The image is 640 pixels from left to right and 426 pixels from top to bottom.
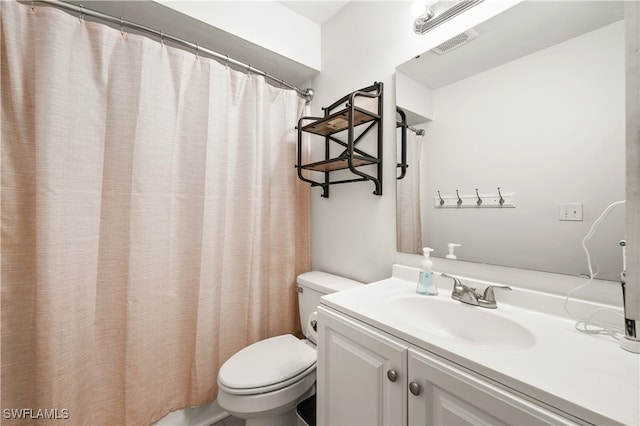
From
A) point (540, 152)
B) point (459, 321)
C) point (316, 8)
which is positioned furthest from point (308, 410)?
point (316, 8)

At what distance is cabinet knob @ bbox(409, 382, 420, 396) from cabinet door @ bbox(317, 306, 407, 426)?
2cm

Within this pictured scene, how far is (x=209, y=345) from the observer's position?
1.27 meters

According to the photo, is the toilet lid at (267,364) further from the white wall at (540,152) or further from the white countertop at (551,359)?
the white wall at (540,152)

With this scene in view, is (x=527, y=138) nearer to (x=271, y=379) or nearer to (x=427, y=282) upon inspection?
(x=427, y=282)

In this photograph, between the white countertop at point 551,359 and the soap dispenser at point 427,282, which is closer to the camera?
the white countertop at point 551,359

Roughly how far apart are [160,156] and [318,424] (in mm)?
1297

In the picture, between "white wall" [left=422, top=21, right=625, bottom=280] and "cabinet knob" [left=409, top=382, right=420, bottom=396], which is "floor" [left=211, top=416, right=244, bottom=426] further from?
"white wall" [left=422, top=21, right=625, bottom=280]

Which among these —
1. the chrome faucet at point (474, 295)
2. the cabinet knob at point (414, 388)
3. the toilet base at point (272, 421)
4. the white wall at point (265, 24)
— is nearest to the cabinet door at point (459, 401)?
the cabinet knob at point (414, 388)

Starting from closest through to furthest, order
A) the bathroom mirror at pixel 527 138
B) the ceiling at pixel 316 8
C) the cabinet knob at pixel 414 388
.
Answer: the cabinet knob at pixel 414 388, the bathroom mirror at pixel 527 138, the ceiling at pixel 316 8

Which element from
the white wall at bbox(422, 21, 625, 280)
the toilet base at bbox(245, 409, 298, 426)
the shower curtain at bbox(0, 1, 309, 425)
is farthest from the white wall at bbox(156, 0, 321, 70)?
the toilet base at bbox(245, 409, 298, 426)

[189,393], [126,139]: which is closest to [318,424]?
[189,393]

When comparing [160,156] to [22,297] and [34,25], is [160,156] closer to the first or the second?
[34,25]

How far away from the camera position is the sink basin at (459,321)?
75cm

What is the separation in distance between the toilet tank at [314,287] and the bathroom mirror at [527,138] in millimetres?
453
